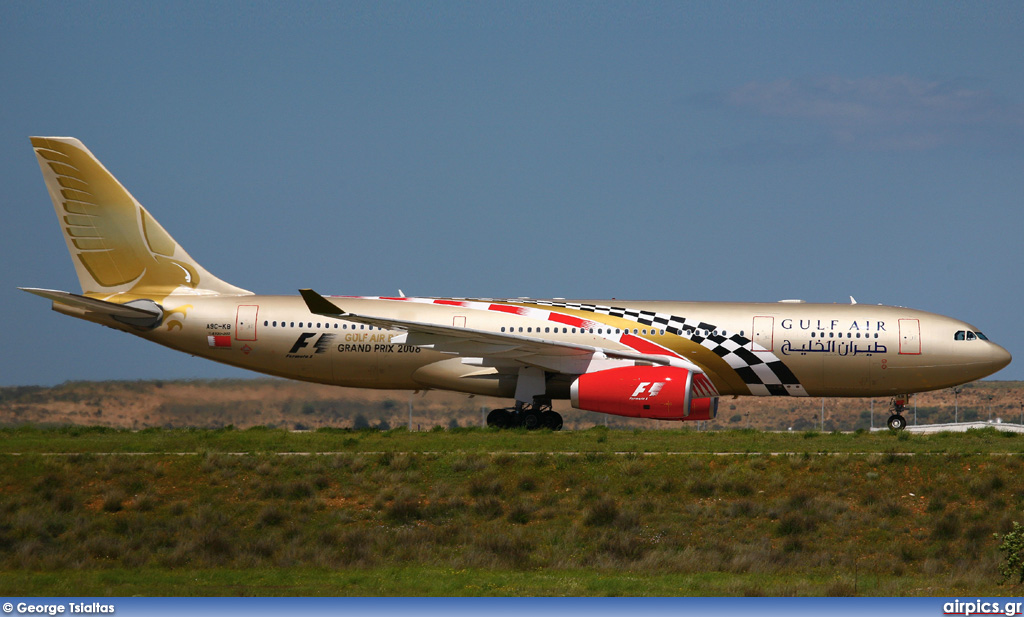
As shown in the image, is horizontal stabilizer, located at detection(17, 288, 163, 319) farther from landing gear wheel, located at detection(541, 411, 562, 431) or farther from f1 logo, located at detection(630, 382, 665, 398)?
f1 logo, located at detection(630, 382, 665, 398)

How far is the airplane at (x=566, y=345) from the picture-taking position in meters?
26.7

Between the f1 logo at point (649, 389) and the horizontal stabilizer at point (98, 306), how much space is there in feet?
42.7

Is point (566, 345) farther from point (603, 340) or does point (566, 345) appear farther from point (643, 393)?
point (643, 393)

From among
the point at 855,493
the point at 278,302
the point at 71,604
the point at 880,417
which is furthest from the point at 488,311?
the point at 880,417

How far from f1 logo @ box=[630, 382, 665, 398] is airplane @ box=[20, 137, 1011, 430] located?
15 centimetres

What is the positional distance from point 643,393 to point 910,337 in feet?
24.3

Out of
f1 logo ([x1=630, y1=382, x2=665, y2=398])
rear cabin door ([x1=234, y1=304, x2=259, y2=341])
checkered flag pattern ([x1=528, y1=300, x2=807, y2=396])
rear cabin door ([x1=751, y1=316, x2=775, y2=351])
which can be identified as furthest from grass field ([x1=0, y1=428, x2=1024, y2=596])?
rear cabin door ([x1=234, y1=304, x2=259, y2=341])

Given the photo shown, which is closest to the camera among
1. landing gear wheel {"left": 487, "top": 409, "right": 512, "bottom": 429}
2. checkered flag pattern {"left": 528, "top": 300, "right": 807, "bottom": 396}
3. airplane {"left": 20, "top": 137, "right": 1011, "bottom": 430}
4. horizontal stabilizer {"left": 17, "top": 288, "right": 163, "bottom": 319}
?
airplane {"left": 20, "top": 137, "right": 1011, "bottom": 430}

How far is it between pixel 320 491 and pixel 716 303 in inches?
488

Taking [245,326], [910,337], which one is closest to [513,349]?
[245,326]

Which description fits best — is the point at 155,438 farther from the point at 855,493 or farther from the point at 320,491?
the point at 855,493

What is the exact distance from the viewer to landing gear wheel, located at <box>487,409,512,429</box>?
27516 millimetres

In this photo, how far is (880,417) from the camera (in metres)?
71.5

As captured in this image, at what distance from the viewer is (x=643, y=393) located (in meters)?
24.9
